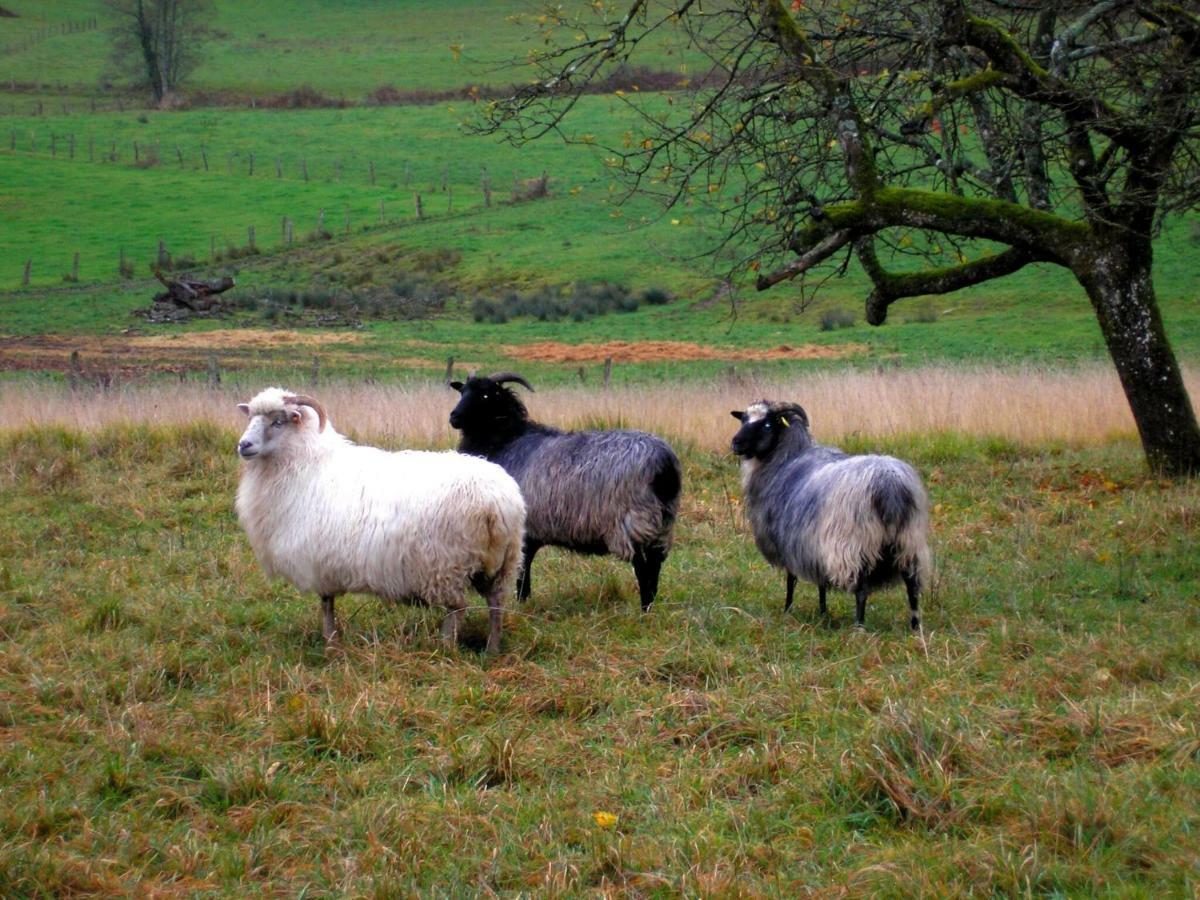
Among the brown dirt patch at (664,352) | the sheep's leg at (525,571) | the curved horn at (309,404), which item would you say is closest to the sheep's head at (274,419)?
the curved horn at (309,404)

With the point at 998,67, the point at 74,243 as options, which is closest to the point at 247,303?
the point at 74,243

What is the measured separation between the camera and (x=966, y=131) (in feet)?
43.2

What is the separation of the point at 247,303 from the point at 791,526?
34265 millimetres

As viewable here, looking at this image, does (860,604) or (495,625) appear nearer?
(495,625)

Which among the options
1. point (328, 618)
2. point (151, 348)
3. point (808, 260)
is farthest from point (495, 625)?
point (151, 348)

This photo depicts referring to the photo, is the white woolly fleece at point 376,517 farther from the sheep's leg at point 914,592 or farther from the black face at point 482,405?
the sheep's leg at point 914,592

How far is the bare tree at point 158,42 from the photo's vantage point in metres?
79.8

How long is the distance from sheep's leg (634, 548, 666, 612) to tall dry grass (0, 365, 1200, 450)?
6491 mm

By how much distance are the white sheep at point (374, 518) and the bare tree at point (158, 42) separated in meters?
78.2

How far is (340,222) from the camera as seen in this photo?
54.6 metres

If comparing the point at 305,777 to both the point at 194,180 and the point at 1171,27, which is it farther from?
the point at 194,180

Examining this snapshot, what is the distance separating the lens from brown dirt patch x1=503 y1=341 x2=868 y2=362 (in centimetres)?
2898

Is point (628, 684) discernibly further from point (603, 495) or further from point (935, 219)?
point (935, 219)

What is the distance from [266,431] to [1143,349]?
26.8ft
